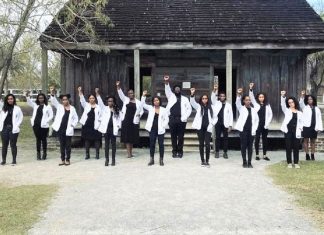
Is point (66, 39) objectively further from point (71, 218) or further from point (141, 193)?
point (71, 218)

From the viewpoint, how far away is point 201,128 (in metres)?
12.4

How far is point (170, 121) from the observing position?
14.0 meters

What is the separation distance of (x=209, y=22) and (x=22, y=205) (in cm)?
1063

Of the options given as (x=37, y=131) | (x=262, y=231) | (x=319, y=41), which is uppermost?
(x=319, y=41)

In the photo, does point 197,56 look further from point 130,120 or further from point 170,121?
point 130,120

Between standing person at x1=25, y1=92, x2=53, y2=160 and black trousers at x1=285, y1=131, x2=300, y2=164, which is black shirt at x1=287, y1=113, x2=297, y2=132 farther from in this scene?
standing person at x1=25, y1=92, x2=53, y2=160

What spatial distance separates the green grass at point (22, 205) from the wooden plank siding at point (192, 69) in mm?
8690

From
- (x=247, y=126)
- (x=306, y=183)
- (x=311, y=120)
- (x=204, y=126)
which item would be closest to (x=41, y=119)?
(x=204, y=126)

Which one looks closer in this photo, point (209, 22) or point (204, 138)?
point (204, 138)

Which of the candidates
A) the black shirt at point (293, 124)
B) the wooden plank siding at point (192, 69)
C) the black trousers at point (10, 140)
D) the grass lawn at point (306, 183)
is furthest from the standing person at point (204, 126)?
the wooden plank siding at point (192, 69)

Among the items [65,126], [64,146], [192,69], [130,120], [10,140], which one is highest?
[192,69]

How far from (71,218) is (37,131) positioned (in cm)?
686

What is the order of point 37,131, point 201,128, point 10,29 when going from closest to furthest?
point 201,128 < point 37,131 < point 10,29

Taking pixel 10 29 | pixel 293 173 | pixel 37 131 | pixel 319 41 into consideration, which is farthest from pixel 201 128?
pixel 10 29
